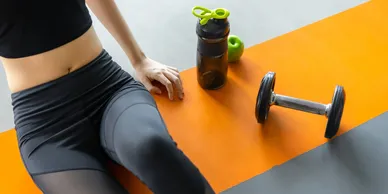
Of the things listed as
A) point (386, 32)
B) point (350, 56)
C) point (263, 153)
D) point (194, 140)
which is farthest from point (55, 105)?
point (386, 32)

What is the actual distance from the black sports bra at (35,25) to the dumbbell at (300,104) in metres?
0.44

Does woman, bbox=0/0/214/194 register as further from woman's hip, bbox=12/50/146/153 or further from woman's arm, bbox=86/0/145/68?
woman's arm, bbox=86/0/145/68

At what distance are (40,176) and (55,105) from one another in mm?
142

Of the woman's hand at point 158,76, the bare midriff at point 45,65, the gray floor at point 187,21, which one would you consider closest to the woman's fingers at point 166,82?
the woman's hand at point 158,76

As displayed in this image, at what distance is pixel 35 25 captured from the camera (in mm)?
839

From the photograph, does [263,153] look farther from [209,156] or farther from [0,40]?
[0,40]

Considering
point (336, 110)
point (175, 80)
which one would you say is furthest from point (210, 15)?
point (336, 110)

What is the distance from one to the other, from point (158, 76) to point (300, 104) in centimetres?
36

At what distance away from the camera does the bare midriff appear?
0.87 m

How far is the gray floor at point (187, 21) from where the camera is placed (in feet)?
4.23

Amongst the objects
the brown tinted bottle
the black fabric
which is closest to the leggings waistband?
the black fabric

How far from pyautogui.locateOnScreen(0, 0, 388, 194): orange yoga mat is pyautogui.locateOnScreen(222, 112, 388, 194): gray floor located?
0.07ft

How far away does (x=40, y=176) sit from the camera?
81 centimetres

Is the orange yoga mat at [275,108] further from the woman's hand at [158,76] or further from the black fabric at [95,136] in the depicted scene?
the black fabric at [95,136]
